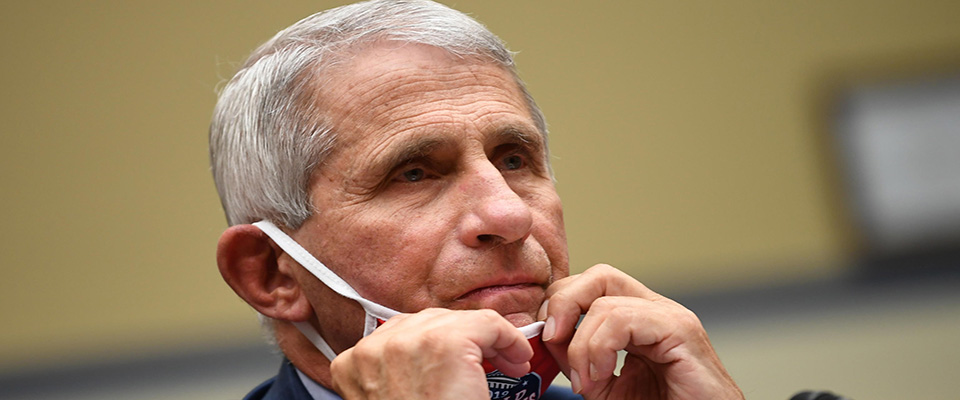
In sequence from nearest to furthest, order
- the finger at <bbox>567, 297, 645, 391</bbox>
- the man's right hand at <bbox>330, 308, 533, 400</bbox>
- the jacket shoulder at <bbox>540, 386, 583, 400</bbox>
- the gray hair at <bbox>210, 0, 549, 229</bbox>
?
the man's right hand at <bbox>330, 308, 533, 400</bbox> → the finger at <bbox>567, 297, 645, 391</bbox> → the gray hair at <bbox>210, 0, 549, 229</bbox> → the jacket shoulder at <bbox>540, 386, 583, 400</bbox>

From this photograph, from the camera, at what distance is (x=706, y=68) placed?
5.11 metres

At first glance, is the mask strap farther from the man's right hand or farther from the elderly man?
the man's right hand

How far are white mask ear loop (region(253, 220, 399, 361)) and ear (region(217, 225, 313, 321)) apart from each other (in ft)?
0.12

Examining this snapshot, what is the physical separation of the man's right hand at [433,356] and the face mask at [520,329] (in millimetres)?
124

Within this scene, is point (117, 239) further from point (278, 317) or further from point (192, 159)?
point (278, 317)

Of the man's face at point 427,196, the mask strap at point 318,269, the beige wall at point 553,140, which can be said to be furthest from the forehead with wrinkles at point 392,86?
the beige wall at point 553,140

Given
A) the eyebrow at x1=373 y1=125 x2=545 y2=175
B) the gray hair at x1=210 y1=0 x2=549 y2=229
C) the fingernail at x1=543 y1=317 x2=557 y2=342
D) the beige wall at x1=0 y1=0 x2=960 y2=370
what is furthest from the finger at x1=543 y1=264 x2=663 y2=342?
the beige wall at x1=0 y1=0 x2=960 y2=370

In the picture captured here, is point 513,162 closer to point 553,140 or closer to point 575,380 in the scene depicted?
point 575,380

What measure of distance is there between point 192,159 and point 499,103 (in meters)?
3.33

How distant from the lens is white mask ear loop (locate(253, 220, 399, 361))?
1.56 m

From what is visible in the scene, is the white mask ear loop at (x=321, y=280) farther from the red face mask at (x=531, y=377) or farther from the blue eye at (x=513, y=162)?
the blue eye at (x=513, y=162)

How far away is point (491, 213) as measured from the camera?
1.50 metres

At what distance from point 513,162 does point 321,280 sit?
0.44 meters

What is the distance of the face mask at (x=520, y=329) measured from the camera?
1531 mm
